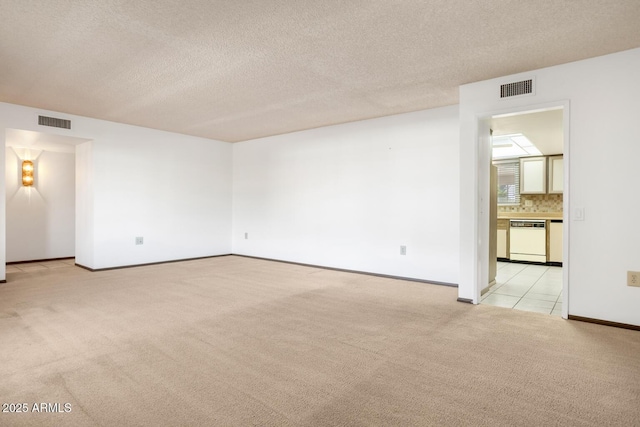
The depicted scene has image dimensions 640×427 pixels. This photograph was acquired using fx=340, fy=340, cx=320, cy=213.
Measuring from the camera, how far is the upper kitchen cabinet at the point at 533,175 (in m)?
7.39

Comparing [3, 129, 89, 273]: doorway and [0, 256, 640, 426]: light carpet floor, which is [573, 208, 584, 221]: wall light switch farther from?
[3, 129, 89, 273]: doorway

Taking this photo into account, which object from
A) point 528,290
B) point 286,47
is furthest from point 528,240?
point 286,47

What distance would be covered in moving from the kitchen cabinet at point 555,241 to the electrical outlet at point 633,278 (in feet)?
13.6

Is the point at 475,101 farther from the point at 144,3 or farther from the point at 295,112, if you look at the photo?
the point at 144,3

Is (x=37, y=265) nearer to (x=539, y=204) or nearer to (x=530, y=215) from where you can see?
(x=530, y=215)

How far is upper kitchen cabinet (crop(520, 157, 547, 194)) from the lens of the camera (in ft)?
24.3

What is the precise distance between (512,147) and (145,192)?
723cm

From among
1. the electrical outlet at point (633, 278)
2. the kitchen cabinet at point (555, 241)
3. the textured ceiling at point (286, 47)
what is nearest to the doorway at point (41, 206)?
the textured ceiling at point (286, 47)

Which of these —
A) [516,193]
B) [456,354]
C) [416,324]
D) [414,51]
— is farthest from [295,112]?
[516,193]

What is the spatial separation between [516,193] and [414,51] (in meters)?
6.20

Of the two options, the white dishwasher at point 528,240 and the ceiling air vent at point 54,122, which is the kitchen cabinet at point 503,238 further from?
the ceiling air vent at point 54,122

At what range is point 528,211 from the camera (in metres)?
7.81

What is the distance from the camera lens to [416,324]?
10.3ft

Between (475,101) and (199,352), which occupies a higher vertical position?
(475,101)
